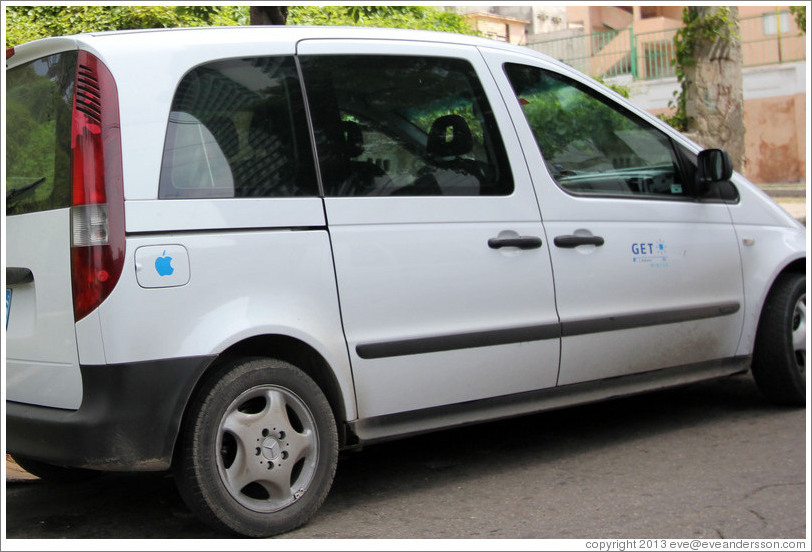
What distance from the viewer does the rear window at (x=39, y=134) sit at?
135 inches

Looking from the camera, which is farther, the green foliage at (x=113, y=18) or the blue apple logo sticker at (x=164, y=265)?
the green foliage at (x=113, y=18)

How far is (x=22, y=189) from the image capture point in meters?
3.59

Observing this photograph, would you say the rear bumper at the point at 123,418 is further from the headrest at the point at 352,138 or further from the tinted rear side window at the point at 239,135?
the headrest at the point at 352,138

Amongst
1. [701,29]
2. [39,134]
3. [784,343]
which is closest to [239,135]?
[39,134]

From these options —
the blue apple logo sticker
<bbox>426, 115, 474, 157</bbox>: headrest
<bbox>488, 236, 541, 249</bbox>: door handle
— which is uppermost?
<bbox>426, 115, 474, 157</bbox>: headrest

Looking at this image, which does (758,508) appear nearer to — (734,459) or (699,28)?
(734,459)

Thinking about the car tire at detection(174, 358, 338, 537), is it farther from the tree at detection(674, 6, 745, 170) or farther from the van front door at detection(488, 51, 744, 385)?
the tree at detection(674, 6, 745, 170)

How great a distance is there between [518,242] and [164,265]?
61.6 inches

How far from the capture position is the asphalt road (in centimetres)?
371

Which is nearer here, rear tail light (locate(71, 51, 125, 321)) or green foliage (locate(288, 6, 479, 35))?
rear tail light (locate(71, 51, 125, 321))

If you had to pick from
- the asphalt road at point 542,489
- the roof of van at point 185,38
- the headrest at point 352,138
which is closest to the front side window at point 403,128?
the headrest at point 352,138

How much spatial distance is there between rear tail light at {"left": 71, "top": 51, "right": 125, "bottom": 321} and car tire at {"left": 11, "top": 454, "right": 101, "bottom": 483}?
1.21 meters

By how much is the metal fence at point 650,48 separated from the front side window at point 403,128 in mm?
16806

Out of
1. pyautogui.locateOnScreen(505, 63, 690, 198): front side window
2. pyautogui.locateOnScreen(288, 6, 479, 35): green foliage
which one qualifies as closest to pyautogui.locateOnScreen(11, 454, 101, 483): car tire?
pyautogui.locateOnScreen(505, 63, 690, 198): front side window
